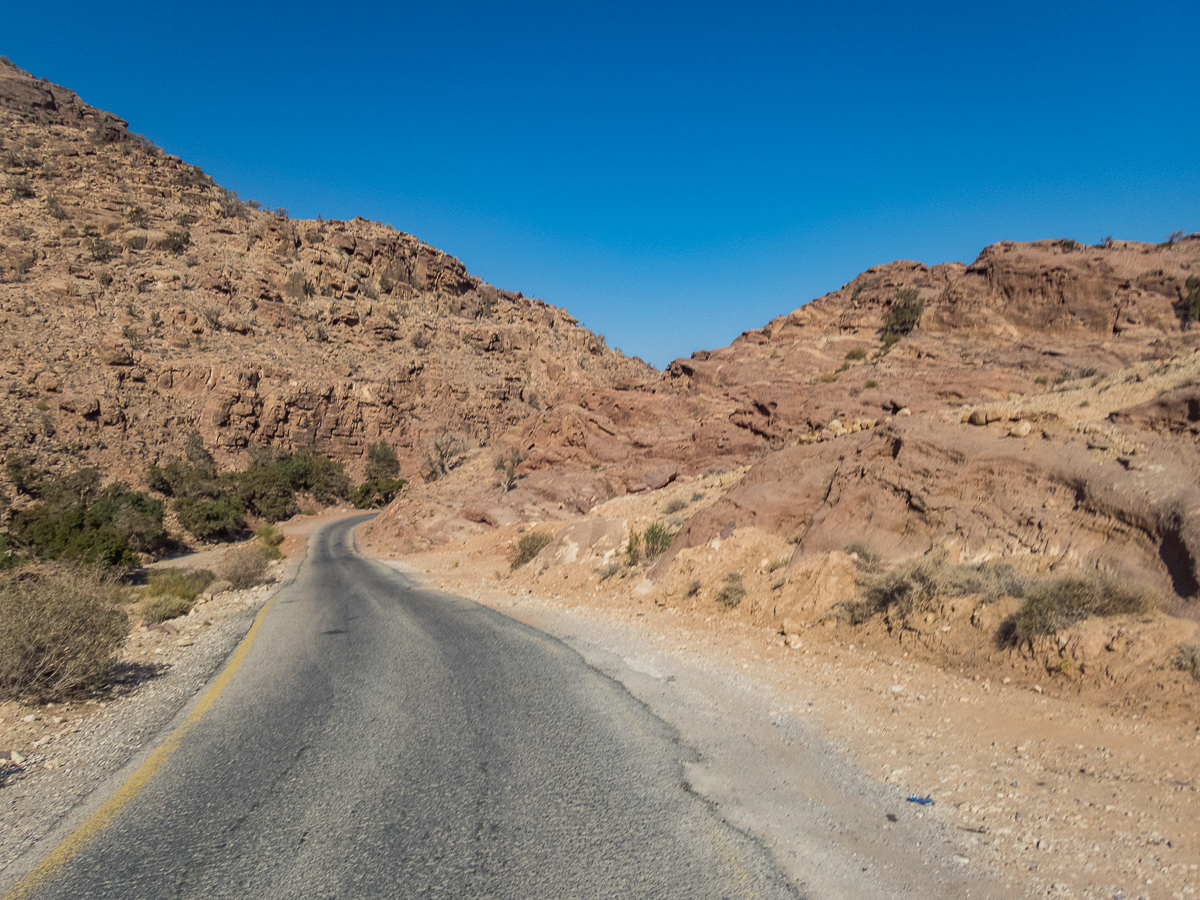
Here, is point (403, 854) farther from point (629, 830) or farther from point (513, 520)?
point (513, 520)

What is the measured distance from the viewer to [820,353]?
1014 inches

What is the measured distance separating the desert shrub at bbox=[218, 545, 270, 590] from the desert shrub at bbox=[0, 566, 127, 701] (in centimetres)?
999

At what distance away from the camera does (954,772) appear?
160 inches

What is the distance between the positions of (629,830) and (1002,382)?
2204 centimetres

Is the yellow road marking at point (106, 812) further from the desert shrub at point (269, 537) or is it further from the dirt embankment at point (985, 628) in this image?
the desert shrub at point (269, 537)

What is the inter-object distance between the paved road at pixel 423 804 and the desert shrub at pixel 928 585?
12.6 feet

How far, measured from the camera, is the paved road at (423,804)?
284cm

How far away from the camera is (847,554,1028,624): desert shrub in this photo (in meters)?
6.39

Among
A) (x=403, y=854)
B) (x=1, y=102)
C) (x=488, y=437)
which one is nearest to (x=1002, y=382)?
(x=403, y=854)

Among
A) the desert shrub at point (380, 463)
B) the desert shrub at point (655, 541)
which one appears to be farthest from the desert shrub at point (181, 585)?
the desert shrub at point (380, 463)

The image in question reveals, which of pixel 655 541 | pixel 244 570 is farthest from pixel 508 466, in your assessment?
pixel 655 541

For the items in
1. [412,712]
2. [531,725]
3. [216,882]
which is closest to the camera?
[216,882]

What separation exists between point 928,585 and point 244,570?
17.2m

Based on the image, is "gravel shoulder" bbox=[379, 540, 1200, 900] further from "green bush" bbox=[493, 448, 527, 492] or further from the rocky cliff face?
"green bush" bbox=[493, 448, 527, 492]
